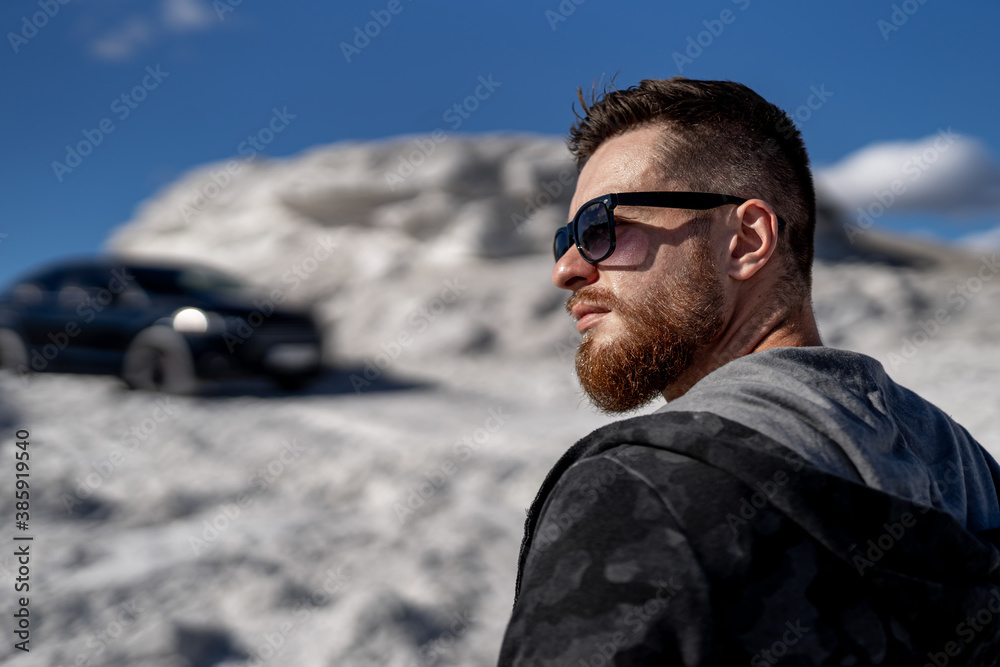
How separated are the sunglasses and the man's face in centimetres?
1

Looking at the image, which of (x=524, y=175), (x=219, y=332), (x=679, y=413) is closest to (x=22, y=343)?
(x=219, y=332)

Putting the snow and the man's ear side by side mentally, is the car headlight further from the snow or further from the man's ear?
the man's ear

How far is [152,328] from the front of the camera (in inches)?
298

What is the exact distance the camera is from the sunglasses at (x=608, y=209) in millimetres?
1512

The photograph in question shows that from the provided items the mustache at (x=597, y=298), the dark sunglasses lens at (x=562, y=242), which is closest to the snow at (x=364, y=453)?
the dark sunglasses lens at (x=562, y=242)

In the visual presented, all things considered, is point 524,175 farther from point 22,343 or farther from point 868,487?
point 868,487

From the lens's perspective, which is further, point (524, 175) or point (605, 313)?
point (524, 175)

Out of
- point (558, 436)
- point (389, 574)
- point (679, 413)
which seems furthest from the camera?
point (558, 436)

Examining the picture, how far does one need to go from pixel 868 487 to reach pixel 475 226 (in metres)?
11.5

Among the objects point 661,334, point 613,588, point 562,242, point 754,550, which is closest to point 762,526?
point 754,550

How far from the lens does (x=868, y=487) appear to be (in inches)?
38.2

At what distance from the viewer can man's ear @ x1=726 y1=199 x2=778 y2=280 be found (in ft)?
4.85

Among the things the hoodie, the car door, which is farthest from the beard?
the car door

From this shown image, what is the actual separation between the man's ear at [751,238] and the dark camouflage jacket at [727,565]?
57 cm
